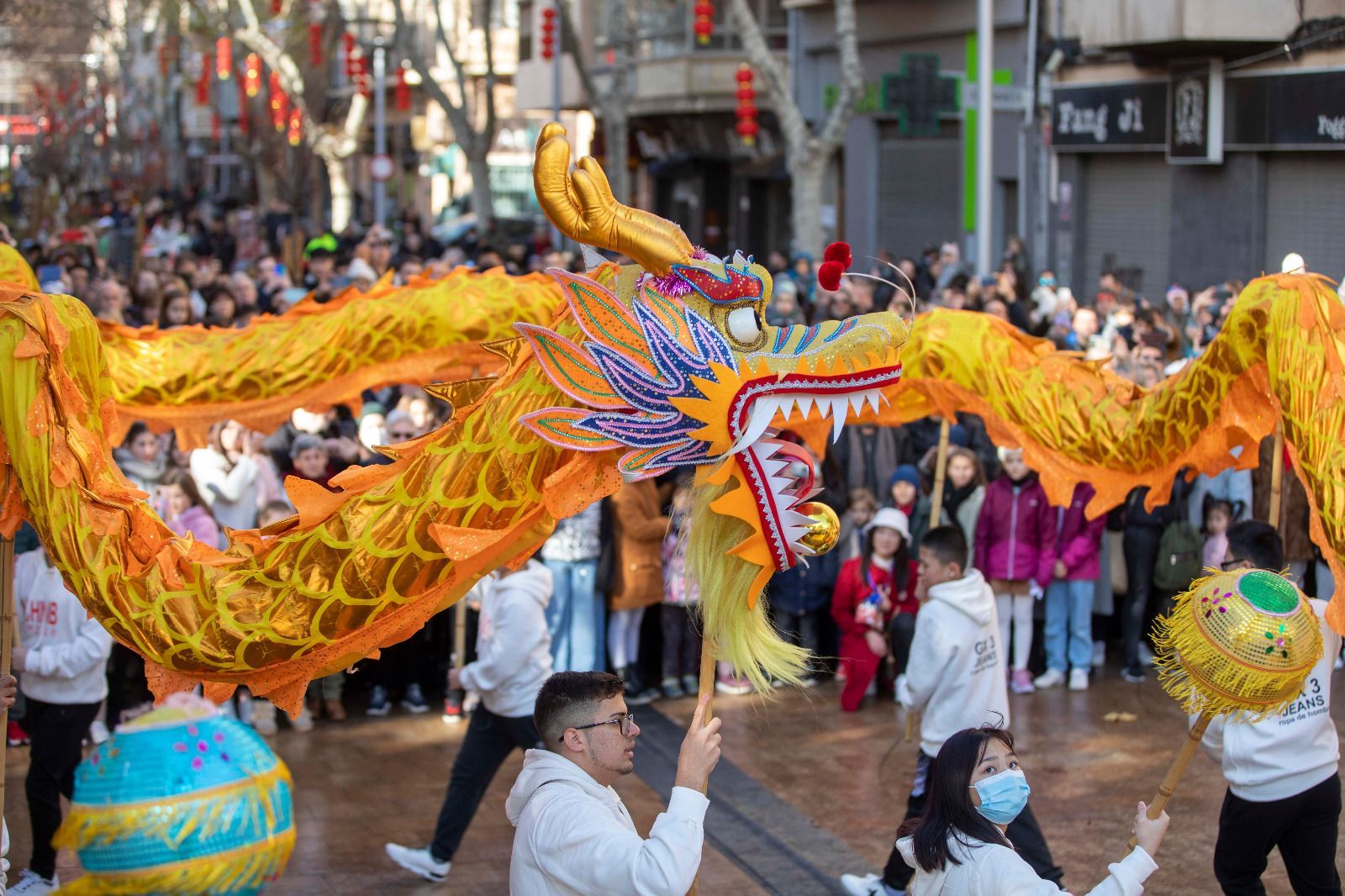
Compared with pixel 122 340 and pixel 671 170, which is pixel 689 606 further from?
pixel 671 170

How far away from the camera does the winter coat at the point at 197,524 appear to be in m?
8.45

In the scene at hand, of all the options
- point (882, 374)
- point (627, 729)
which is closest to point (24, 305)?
point (627, 729)

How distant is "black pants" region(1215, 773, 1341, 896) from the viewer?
5.46 meters

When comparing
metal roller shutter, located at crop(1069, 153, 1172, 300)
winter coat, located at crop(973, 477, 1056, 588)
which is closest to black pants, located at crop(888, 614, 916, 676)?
winter coat, located at crop(973, 477, 1056, 588)

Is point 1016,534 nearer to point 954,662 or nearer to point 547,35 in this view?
point 954,662

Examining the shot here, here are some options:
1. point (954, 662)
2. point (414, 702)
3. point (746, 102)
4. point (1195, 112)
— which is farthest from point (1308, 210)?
point (954, 662)

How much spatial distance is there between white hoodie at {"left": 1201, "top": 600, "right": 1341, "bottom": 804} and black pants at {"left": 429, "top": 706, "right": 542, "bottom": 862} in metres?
2.80

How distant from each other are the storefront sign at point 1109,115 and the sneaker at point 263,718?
47.7 ft

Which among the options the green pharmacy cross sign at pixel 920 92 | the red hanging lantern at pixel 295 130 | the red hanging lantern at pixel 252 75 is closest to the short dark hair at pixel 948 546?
the green pharmacy cross sign at pixel 920 92

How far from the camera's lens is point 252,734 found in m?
3.32

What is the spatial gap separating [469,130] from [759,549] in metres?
24.8

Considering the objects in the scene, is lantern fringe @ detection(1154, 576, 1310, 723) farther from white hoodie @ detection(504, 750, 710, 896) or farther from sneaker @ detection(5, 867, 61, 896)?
sneaker @ detection(5, 867, 61, 896)

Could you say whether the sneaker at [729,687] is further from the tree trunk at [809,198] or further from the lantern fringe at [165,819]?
the tree trunk at [809,198]

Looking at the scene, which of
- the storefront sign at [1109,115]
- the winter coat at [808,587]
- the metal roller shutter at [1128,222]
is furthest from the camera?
the metal roller shutter at [1128,222]
